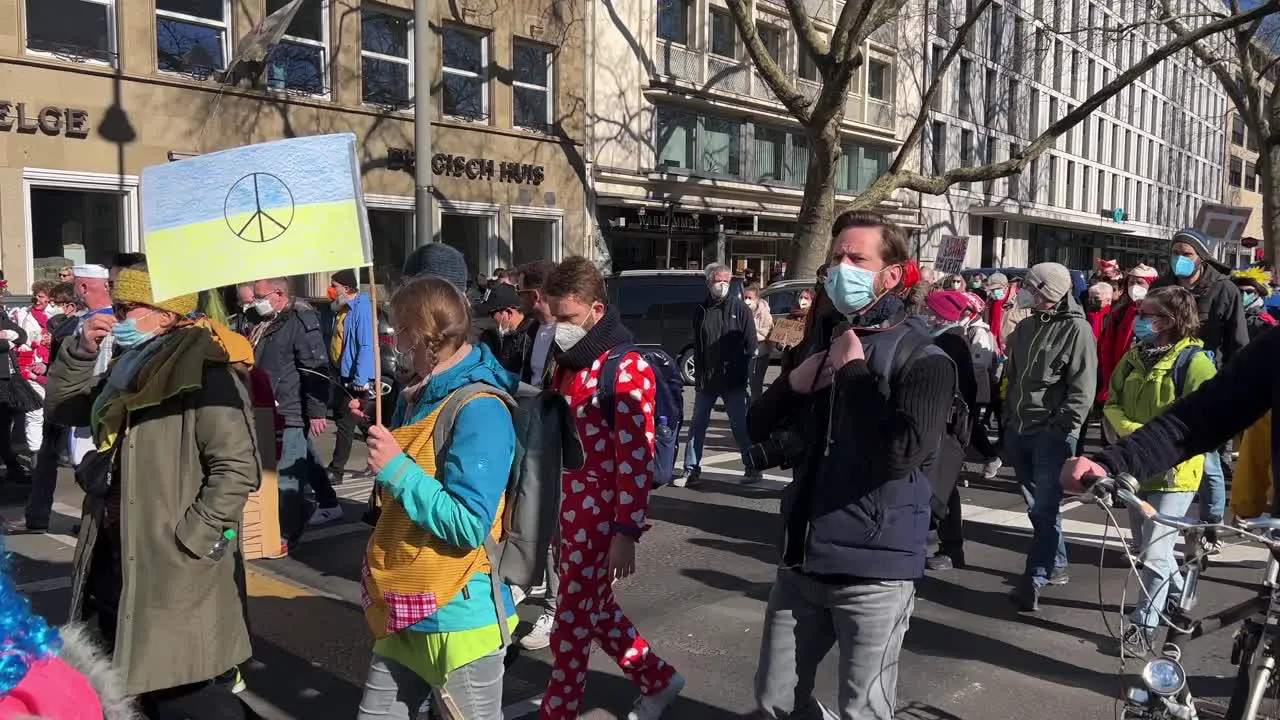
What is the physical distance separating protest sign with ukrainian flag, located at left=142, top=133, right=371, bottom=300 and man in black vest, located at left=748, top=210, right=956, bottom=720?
1.43m

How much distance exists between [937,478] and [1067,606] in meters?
2.22

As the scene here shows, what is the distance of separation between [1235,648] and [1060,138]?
176 feet

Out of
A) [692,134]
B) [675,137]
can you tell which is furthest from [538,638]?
[692,134]

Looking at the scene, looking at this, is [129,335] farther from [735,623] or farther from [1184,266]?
[1184,266]

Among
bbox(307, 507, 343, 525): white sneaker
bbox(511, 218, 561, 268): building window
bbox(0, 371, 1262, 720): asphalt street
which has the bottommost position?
bbox(0, 371, 1262, 720): asphalt street

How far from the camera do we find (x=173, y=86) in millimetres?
16406

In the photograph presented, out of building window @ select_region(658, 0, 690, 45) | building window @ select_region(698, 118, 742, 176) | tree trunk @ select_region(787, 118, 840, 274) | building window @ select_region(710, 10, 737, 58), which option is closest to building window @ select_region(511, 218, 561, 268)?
building window @ select_region(698, 118, 742, 176)

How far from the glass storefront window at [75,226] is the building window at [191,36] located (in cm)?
246

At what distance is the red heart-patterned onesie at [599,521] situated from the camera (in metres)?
3.61

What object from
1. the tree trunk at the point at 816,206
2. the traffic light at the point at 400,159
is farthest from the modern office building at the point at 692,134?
the tree trunk at the point at 816,206

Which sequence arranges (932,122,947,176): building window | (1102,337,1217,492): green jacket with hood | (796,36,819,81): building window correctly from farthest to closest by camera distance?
1. (932,122,947,176): building window
2. (796,36,819,81): building window
3. (1102,337,1217,492): green jacket with hood

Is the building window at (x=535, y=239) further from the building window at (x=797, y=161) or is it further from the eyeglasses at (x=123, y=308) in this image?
the eyeglasses at (x=123, y=308)

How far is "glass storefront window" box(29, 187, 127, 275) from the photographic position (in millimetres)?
15289

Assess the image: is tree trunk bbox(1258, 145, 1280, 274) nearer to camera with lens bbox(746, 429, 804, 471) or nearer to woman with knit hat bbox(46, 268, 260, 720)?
camera with lens bbox(746, 429, 804, 471)
